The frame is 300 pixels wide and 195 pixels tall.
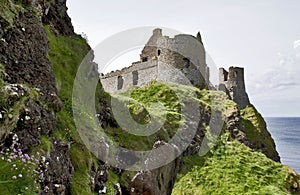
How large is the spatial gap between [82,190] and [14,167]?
224 cm

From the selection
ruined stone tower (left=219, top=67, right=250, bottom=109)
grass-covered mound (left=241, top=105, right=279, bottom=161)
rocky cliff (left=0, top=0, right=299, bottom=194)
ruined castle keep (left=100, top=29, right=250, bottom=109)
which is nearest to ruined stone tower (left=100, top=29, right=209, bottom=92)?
ruined castle keep (left=100, top=29, right=250, bottom=109)

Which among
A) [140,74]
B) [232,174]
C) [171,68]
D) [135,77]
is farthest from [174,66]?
[232,174]

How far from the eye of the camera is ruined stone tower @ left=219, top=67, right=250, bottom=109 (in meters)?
42.6

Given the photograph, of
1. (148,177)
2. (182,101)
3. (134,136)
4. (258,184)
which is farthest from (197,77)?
(148,177)

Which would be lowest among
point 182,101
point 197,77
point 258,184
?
point 258,184

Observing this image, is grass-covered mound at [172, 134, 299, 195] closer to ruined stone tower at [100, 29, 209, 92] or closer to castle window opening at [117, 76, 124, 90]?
ruined stone tower at [100, 29, 209, 92]

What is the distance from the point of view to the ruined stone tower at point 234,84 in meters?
42.6

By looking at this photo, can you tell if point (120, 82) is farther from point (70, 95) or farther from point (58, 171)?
point (58, 171)

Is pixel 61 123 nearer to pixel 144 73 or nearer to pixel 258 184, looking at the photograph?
pixel 258 184

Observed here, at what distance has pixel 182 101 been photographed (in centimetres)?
2286

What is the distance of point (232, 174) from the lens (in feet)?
61.9

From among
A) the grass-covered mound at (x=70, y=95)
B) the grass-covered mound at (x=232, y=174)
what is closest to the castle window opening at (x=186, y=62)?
the grass-covered mound at (x=232, y=174)

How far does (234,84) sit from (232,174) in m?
25.2

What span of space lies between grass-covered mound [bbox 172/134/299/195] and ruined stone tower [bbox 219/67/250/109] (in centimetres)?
2127
